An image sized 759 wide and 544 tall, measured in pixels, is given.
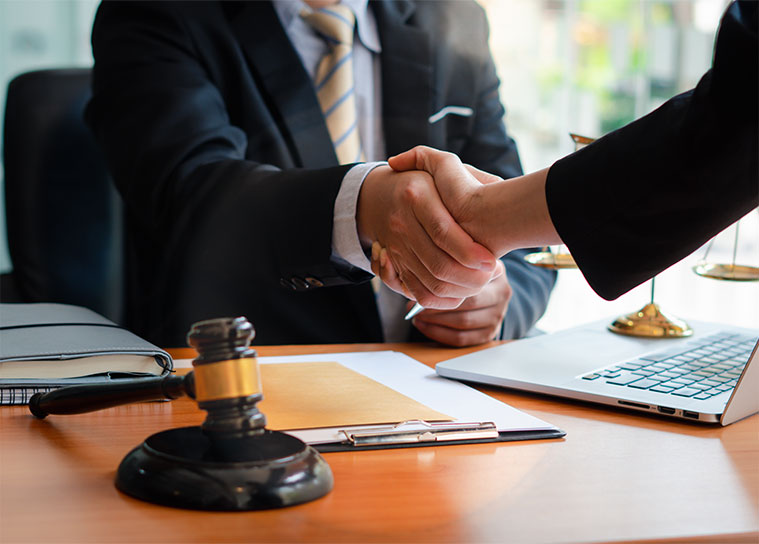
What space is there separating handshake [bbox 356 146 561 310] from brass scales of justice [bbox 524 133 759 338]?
0.12 metres

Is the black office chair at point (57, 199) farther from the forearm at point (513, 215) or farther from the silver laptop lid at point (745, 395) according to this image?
the silver laptop lid at point (745, 395)

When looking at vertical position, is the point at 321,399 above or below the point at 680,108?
below

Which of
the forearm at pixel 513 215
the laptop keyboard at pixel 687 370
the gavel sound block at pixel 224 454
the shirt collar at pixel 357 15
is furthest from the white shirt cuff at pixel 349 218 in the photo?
the shirt collar at pixel 357 15

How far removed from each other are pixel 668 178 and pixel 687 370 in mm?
219

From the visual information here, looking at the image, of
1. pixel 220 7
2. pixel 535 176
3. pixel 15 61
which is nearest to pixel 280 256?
pixel 535 176

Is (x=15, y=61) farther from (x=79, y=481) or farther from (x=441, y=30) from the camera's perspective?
(x=79, y=481)

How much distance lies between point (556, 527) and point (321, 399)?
22 cm

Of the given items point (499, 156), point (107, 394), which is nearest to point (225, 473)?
point (107, 394)

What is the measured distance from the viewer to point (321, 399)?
1.68ft

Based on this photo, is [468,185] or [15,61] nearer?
[468,185]

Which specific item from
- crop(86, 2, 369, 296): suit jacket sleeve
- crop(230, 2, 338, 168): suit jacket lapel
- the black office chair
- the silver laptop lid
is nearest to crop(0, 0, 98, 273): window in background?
the black office chair

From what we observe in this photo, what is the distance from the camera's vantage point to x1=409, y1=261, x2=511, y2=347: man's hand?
30.4 inches

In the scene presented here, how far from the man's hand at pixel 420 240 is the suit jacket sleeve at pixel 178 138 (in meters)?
0.11

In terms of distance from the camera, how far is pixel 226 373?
334 millimetres
